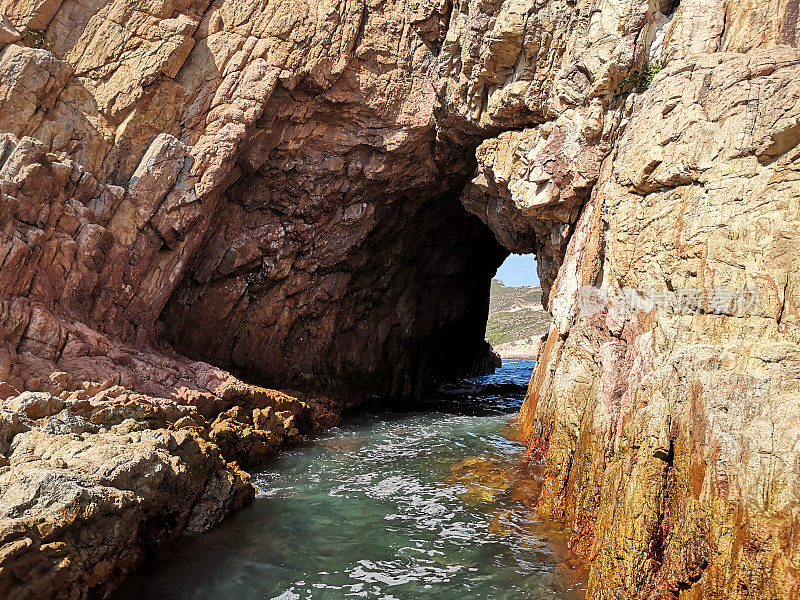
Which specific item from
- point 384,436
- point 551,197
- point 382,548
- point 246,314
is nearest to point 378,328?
point 246,314

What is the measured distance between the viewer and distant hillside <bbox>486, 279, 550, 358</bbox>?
283 feet

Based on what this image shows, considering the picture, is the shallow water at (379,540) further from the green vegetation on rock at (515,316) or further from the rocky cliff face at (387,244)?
the green vegetation on rock at (515,316)

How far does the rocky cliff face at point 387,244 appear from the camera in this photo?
255 inches

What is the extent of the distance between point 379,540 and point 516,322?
91461 millimetres

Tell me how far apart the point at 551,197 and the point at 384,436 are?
960 centimetres

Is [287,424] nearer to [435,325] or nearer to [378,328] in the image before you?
[378,328]

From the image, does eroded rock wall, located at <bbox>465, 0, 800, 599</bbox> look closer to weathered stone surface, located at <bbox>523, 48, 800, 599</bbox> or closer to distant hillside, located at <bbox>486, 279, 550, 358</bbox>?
weathered stone surface, located at <bbox>523, 48, 800, 599</bbox>

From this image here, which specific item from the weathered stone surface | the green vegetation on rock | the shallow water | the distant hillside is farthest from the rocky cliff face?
the green vegetation on rock

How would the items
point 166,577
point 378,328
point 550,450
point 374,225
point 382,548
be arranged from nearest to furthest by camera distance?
point 166,577 → point 382,548 → point 550,450 → point 374,225 → point 378,328

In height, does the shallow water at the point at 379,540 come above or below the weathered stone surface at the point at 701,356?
below

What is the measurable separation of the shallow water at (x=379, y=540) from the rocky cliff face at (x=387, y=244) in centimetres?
69

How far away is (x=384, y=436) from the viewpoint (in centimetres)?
1781

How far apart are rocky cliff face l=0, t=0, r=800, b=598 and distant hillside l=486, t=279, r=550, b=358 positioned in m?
54.5

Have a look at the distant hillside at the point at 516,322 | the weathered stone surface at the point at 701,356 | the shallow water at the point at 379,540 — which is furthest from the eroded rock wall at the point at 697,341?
the distant hillside at the point at 516,322
